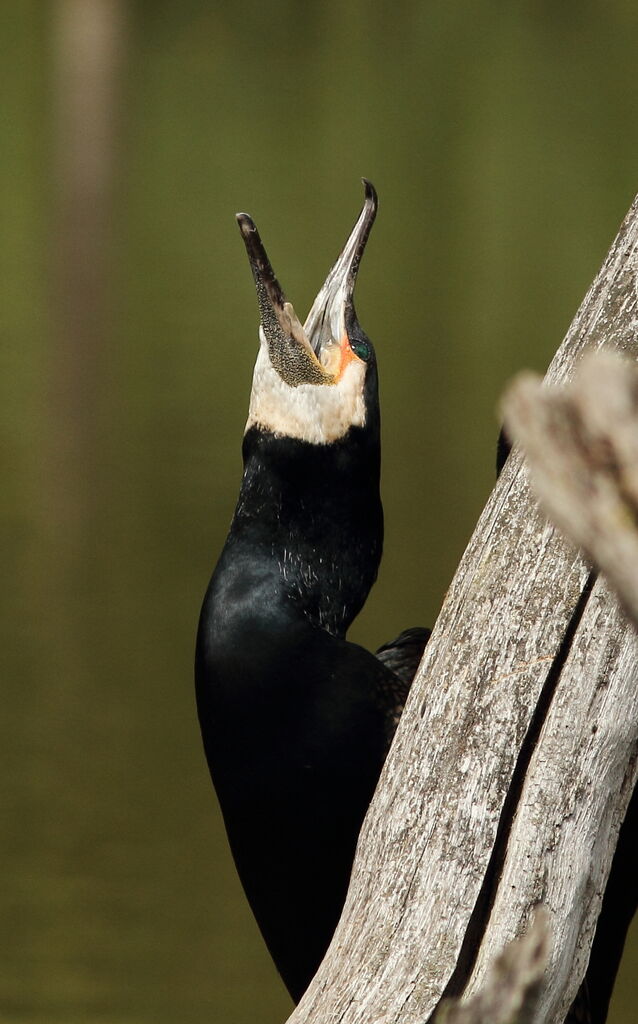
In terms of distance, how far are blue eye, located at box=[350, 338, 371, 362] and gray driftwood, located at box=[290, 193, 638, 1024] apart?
15.1 inches

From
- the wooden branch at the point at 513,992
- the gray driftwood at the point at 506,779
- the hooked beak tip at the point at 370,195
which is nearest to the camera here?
the wooden branch at the point at 513,992

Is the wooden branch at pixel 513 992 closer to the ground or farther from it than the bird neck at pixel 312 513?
closer to the ground

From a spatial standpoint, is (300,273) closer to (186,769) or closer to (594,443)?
(186,769)

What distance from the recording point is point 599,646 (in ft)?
7.00

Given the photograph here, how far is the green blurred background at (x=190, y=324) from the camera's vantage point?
580cm

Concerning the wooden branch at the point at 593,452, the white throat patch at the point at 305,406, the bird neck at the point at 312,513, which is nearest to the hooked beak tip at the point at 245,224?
the white throat patch at the point at 305,406

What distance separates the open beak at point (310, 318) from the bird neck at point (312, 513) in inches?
4.3

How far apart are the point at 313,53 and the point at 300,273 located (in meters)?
8.57

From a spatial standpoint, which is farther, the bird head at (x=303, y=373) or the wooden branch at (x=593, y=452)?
the bird head at (x=303, y=373)

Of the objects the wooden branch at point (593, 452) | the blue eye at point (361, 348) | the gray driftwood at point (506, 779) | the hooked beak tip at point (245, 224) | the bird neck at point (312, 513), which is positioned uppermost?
the hooked beak tip at point (245, 224)

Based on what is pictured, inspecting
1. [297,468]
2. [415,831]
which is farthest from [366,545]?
[415,831]

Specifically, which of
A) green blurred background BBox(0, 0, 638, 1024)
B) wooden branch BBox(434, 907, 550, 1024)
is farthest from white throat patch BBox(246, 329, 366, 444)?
green blurred background BBox(0, 0, 638, 1024)

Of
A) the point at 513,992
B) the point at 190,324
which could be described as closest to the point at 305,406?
the point at 513,992

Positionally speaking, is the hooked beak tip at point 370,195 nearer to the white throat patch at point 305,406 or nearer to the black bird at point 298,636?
the black bird at point 298,636
